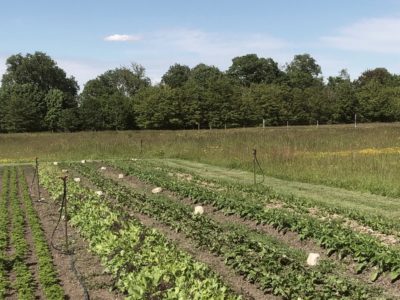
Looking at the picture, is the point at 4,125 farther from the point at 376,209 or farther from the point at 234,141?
the point at 376,209

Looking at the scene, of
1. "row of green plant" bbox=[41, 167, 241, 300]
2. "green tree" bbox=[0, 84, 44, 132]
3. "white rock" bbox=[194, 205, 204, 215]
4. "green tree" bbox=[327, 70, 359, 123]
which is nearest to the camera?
"row of green plant" bbox=[41, 167, 241, 300]

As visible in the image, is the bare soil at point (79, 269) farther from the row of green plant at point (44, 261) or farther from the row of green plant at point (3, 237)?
the row of green plant at point (3, 237)

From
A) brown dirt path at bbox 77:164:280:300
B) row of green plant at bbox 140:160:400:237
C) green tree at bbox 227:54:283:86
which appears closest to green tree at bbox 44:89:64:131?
green tree at bbox 227:54:283:86

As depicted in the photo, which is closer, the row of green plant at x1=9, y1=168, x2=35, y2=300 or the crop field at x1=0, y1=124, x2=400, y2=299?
the crop field at x1=0, y1=124, x2=400, y2=299

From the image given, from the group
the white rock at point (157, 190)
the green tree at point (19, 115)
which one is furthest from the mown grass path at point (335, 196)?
the green tree at point (19, 115)

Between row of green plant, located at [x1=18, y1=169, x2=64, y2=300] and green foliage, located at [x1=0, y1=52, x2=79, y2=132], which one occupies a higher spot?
green foliage, located at [x1=0, y1=52, x2=79, y2=132]

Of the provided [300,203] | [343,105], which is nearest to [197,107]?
[343,105]

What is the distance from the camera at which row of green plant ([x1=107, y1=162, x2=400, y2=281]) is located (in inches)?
266

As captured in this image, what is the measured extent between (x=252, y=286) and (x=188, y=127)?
54.1 metres

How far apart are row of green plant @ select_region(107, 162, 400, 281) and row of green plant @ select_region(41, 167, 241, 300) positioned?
6.89 ft

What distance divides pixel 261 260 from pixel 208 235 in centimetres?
183

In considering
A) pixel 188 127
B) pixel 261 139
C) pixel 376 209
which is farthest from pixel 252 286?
pixel 188 127

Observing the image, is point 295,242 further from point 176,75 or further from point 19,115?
point 176,75

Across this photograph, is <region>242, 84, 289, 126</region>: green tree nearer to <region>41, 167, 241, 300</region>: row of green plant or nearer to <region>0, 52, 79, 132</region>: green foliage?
<region>0, 52, 79, 132</region>: green foliage
